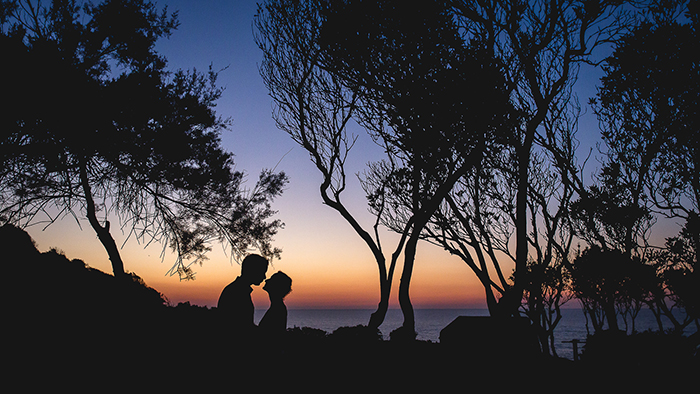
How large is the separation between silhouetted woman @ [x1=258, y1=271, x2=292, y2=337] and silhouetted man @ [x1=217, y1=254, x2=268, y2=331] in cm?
17

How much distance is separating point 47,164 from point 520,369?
10.4 m

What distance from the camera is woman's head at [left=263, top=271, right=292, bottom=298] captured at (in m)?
4.09

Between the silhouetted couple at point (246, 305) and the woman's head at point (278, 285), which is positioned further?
the woman's head at point (278, 285)

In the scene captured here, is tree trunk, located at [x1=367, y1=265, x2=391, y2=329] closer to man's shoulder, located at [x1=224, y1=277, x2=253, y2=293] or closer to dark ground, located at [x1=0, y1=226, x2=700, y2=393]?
dark ground, located at [x1=0, y1=226, x2=700, y2=393]

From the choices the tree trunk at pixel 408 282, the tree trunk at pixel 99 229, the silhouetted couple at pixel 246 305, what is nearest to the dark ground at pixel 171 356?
the silhouetted couple at pixel 246 305

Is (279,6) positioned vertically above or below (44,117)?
above

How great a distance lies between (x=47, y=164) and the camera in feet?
28.5

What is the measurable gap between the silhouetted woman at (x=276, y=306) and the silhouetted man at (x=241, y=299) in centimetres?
17

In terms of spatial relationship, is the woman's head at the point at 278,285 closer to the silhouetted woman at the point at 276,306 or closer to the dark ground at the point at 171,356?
the silhouetted woman at the point at 276,306

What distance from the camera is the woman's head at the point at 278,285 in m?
4.09

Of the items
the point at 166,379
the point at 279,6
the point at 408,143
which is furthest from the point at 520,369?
the point at 279,6

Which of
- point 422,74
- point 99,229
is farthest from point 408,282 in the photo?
point 99,229

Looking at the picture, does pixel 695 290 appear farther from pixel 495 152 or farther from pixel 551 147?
pixel 495 152

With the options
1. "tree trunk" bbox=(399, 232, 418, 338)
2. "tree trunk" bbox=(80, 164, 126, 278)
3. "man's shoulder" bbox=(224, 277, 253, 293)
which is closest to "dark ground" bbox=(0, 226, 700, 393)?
"man's shoulder" bbox=(224, 277, 253, 293)
